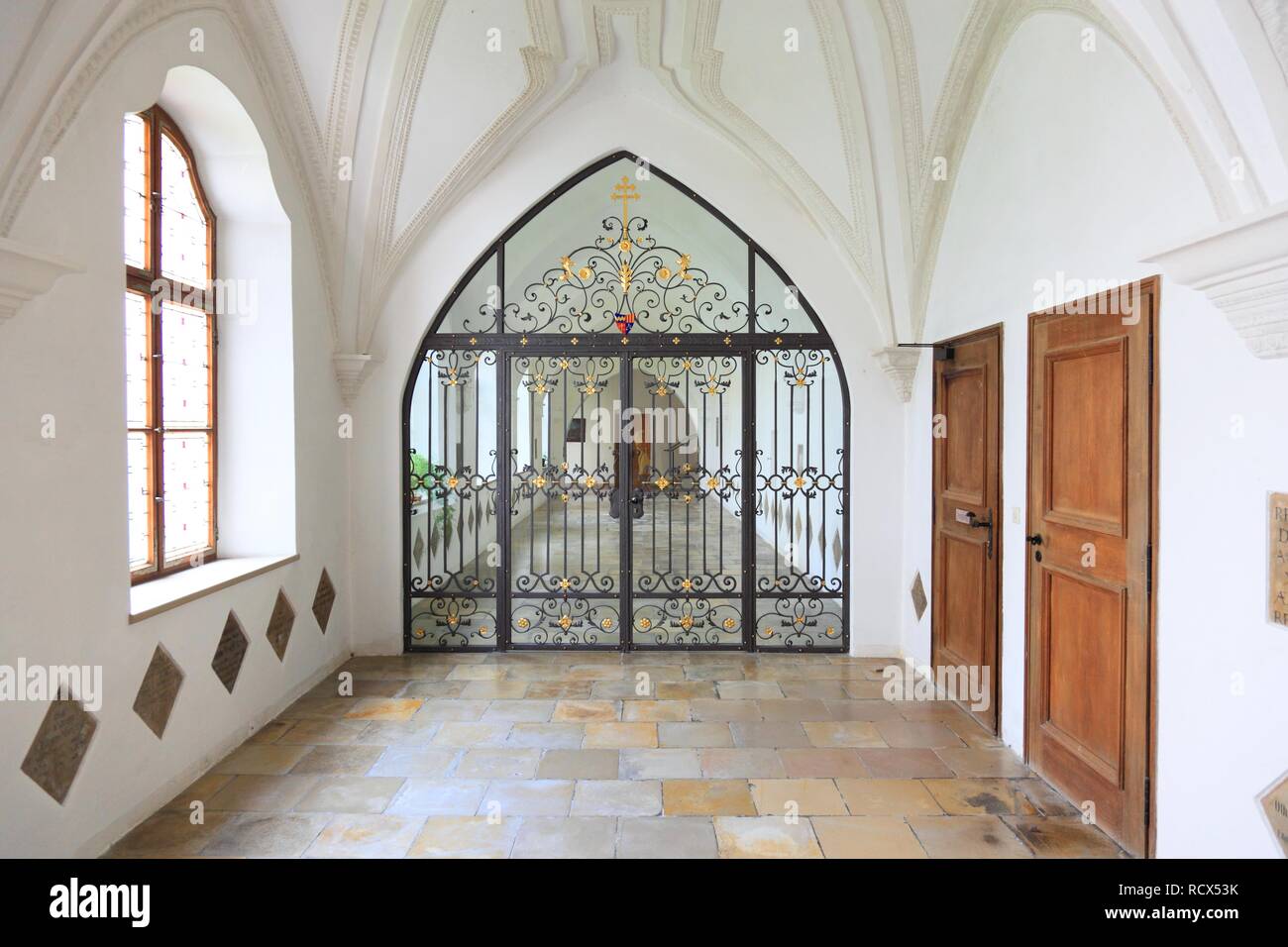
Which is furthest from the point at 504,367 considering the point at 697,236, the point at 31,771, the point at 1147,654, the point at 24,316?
the point at 1147,654

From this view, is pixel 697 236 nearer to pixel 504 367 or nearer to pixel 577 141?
pixel 577 141

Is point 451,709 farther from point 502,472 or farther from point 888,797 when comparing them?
point 888,797

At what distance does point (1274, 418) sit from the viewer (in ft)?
7.63

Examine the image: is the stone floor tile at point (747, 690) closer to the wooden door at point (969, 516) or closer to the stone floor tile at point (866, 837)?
the wooden door at point (969, 516)

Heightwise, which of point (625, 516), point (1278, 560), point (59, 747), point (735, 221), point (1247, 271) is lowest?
point (59, 747)

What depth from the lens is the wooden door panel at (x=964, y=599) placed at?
4.45 metres

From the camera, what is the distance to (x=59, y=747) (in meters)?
Answer: 2.85

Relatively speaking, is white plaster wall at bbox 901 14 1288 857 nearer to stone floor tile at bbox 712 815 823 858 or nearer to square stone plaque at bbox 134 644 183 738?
stone floor tile at bbox 712 815 823 858

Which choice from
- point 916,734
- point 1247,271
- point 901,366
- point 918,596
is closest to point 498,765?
point 916,734

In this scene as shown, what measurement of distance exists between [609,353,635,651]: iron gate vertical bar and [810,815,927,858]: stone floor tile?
8.89 ft

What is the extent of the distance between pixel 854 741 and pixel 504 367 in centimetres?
345

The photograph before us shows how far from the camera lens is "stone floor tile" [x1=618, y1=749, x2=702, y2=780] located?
3.74 m

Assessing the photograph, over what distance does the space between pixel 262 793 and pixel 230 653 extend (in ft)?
2.69

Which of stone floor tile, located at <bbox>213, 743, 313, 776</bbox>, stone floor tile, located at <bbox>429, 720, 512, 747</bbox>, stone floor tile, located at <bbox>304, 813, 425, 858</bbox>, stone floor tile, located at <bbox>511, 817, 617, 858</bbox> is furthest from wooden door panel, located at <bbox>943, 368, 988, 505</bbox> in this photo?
stone floor tile, located at <bbox>213, 743, 313, 776</bbox>
